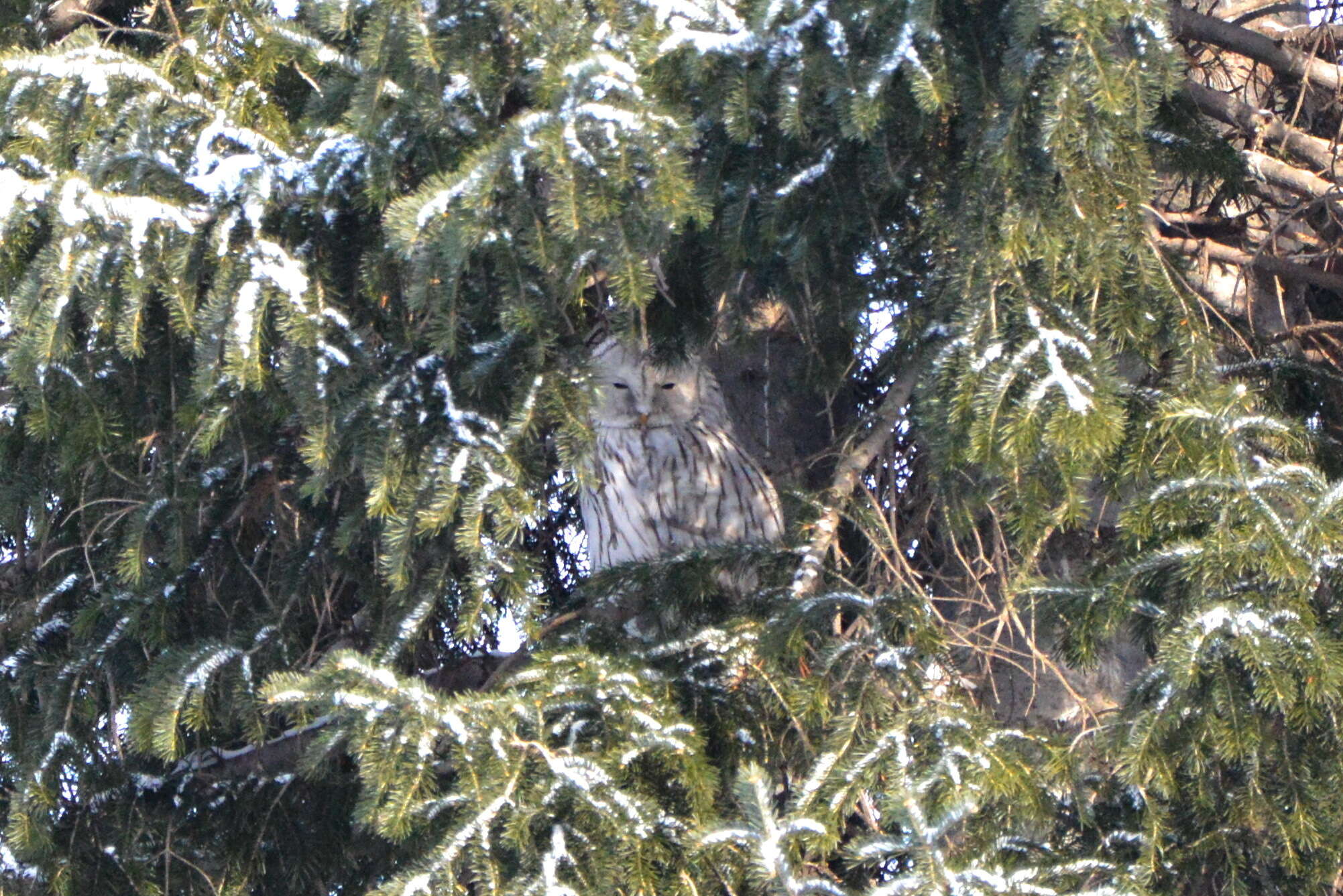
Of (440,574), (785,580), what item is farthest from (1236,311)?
(440,574)

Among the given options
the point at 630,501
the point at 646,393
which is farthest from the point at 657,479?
the point at 646,393

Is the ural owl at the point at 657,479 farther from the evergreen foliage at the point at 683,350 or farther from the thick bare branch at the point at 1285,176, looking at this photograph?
the thick bare branch at the point at 1285,176

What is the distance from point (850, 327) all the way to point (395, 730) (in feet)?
4.21

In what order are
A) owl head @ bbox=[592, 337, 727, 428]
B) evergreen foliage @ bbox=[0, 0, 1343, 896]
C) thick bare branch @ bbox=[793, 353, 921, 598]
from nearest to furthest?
evergreen foliage @ bbox=[0, 0, 1343, 896] < thick bare branch @ bbox=[793, 353, 921, 598] < owl head @ bbox=[592, 337, 727, 428]

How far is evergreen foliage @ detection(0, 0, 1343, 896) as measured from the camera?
2.04 meters

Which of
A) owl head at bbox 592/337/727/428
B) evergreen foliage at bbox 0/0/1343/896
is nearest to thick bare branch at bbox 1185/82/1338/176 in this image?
evergreen foliage at bbox 0/0/1343/896

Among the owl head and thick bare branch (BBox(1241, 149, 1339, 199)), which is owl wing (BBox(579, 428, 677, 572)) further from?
thick bare branch (BBox(1241, 149, 1339, 199))

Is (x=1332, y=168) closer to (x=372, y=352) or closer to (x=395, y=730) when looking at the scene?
(x=372, y=352)

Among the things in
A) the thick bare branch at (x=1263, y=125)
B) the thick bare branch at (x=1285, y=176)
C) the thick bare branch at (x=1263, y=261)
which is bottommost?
the thick bare branch at (x=1263, y=261)

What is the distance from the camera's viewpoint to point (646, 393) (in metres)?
3.51

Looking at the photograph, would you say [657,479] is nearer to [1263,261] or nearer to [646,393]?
[646,393]

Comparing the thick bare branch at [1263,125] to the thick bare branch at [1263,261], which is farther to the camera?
the thick bare branch at [1263,261]

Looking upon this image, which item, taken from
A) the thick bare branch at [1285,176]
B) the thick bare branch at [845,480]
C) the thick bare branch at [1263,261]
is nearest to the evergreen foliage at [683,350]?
the thick bare branch at [845,480]

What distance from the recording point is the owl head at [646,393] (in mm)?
3443
